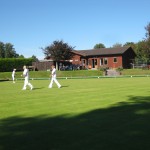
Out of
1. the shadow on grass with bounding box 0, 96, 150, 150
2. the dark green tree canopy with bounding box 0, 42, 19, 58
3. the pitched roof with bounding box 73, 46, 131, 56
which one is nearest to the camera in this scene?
the shadow on grass with bounding box 0, 96, 150, 150

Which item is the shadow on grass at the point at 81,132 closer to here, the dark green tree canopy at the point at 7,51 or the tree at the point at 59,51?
the tree at the point at 59,51

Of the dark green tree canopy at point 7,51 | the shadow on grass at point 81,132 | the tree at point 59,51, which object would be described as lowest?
the shadow on grass at point 81,132

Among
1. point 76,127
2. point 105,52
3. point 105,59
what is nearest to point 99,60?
point 105,59

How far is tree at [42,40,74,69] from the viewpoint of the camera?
64.1m

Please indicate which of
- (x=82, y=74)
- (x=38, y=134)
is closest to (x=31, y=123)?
(x=38, y=134)

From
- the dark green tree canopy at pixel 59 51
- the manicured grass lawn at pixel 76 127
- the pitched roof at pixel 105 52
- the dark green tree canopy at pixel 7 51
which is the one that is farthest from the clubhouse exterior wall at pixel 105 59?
the dark green tree canopy at pixel 7 51

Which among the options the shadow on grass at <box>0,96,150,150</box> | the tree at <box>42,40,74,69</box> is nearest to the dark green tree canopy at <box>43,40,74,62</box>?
the tree at <box>42,40,74,69</box>

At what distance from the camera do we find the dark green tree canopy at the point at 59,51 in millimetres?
64125

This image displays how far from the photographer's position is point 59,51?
64188 millimetres

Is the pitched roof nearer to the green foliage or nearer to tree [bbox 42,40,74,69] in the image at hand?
tree [bbox 42,40,74,69]

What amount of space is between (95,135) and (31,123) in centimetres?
245

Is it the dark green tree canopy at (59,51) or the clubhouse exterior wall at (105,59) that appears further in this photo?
the clubhouse exterior wall at (105,59)

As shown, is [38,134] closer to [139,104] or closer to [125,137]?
[125,137]

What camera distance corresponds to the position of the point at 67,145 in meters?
7.05
